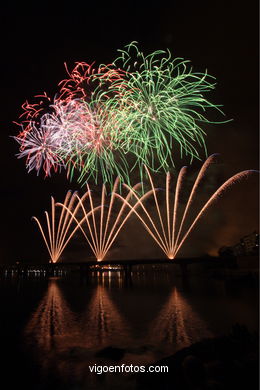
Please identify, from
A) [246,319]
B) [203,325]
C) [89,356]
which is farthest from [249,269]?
[89,356]

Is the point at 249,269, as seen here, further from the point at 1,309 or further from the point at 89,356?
the point at 89,356

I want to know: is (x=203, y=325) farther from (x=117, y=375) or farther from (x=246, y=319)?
(x=117, y=375)

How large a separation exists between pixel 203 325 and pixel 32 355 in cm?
1519

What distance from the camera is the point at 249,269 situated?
7138cm

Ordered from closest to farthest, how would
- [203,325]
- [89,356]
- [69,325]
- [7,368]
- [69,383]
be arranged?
1. [69,383]
2. [7,368]
3. [89,356]
4. [203,325]
5. [69,325]

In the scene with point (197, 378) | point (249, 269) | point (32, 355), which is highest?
point (197, 378)

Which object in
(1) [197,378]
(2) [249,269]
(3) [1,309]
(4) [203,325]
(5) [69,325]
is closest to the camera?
(1) [197,378]

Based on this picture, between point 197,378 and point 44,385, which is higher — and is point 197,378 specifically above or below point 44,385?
above

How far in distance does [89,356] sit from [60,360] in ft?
5.90

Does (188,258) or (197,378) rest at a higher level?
(197,378)

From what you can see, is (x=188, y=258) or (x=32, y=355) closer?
(x=32, y=355)

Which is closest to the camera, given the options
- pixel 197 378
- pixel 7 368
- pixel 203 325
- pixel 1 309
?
pixel 197 378

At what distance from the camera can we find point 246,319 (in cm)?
2866

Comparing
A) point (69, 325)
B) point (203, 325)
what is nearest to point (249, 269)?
point (203, 325)
